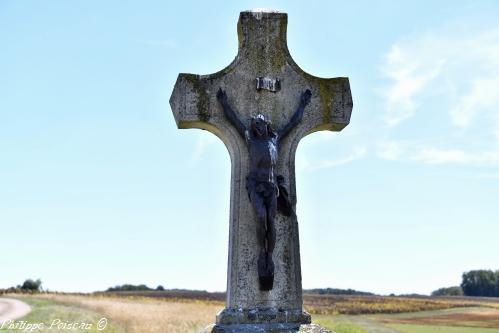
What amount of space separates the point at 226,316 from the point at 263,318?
1.34 feet

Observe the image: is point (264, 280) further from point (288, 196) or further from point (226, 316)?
point (288, 196)

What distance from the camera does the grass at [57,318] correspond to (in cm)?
1642

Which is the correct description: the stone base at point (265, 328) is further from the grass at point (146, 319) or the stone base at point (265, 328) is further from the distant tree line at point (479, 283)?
the distant tree line at point (479, 283)

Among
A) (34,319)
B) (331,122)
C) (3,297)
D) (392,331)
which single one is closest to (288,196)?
(331,122)

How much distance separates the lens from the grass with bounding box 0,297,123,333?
53.9ft

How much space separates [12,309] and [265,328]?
18943 millimetres

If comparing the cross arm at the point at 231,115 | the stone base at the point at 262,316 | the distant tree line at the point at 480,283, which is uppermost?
the distant tree line at the point at 480,283

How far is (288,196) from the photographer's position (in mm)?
6906

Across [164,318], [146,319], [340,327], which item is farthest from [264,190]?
[340,327]

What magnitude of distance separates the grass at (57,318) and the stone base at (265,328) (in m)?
10.9

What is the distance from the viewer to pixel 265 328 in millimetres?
6250

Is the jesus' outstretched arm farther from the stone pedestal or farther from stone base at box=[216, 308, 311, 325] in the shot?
the stone pedestal

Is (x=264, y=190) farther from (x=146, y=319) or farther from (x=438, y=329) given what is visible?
(x=438, y=329)

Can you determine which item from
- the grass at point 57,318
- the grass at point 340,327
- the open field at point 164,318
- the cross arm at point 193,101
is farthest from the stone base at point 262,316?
the grass at point 340,327
